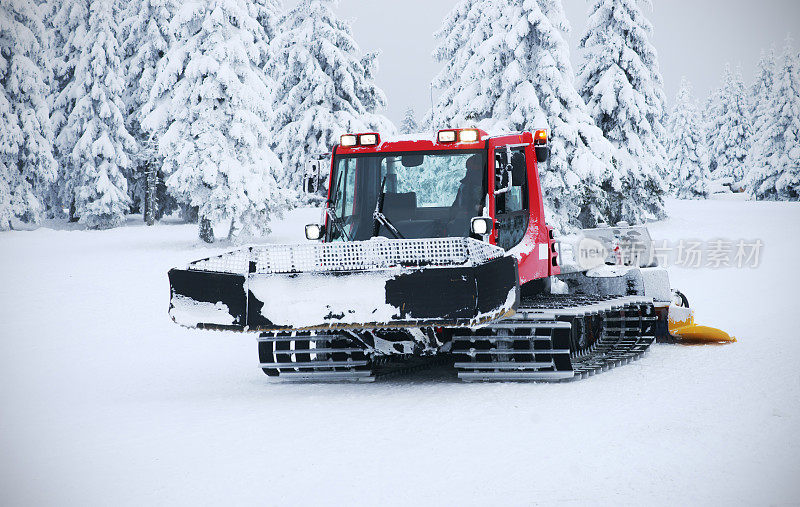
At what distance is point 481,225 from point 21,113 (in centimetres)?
3566

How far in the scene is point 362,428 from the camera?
673 centimetres

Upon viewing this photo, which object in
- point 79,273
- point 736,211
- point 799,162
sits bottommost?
point 79,273

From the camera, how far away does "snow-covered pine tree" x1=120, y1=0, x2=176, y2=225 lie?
4078 centimetres

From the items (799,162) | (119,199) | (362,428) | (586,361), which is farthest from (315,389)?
(799,162)

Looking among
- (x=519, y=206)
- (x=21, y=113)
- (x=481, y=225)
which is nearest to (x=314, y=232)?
(x=481, y=225)

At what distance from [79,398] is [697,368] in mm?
6568

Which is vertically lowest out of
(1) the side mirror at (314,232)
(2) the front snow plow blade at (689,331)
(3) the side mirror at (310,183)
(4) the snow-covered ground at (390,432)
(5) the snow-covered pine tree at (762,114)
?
(4) the snow-covered ground at (390,432)

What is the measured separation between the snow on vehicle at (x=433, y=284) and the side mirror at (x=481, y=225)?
0.6 inches

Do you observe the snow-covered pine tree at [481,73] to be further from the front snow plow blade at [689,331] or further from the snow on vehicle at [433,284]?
the snow on vehicle at [433,284]

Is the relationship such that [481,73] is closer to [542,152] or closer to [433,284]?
[542,152]

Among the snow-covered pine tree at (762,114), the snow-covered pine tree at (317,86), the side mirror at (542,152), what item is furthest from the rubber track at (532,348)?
the snow-covered pine tree at (762,114)

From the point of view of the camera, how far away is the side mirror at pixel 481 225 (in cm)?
844

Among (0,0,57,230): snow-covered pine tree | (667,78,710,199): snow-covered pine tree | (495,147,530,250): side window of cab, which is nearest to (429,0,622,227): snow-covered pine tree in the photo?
(495,147,530,250): side window of cab

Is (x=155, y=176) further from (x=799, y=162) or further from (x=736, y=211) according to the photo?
(x=799, y=162)
